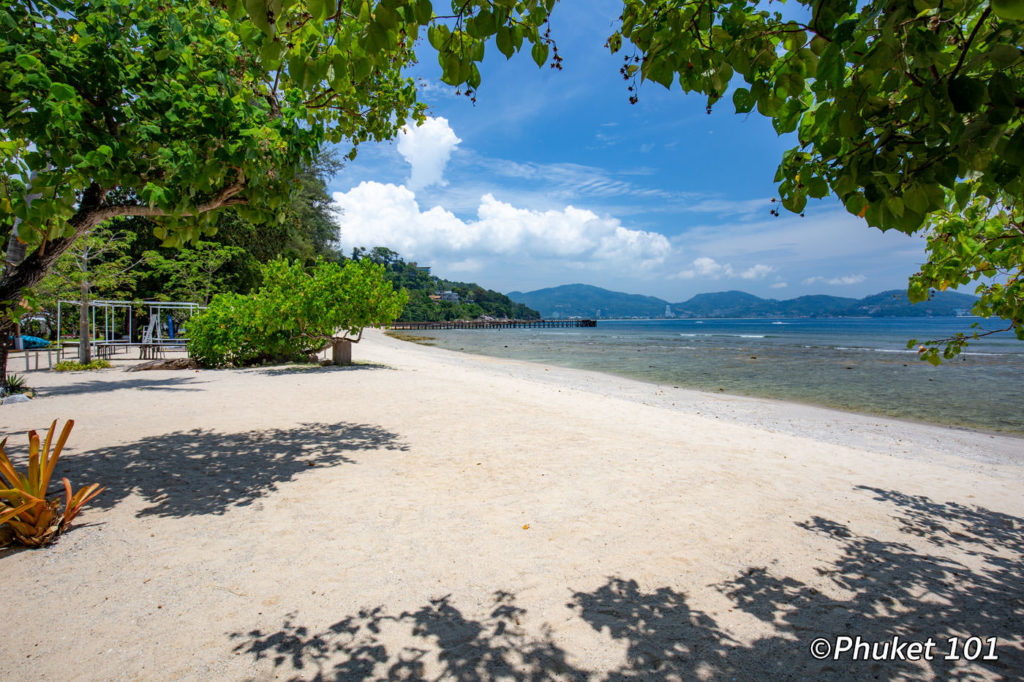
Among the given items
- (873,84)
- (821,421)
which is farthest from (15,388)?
(821,421)

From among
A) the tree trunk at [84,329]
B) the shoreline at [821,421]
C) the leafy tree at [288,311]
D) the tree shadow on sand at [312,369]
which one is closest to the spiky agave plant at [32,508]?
the tree shadow on sand at [312,369]

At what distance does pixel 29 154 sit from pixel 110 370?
14.5 m

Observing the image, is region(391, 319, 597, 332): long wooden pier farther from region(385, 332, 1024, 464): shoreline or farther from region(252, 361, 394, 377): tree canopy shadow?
region(385, 332, 1024, 464): shoreline

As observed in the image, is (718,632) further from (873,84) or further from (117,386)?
(117,386)

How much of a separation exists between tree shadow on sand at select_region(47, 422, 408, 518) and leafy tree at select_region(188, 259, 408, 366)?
762cm

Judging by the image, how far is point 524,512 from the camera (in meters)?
4.39

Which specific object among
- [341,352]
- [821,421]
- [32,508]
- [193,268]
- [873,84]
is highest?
[193,268]

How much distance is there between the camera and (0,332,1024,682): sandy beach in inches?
98.5

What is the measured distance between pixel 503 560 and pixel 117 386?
481 inches

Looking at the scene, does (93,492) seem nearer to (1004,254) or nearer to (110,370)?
(1004,254)

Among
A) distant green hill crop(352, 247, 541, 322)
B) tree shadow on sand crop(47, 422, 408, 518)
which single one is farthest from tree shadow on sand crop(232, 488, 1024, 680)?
distant green hill crop(352, 247, 541, 322)

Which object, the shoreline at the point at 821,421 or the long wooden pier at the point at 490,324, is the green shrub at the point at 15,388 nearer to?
the shoreline at the point at 821,421

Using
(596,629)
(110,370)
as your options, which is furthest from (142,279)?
(596,629)

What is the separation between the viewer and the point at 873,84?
5.64 ft
